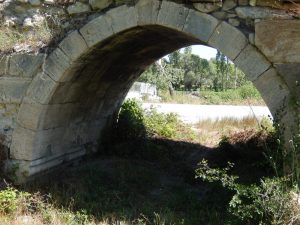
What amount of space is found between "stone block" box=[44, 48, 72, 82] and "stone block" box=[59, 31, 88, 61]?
0.06 metres

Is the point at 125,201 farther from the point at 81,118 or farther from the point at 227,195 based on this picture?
the point at 81,118

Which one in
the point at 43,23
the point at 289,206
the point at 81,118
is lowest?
the point at 289,206

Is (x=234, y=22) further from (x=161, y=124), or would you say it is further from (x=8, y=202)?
(x=161, y=124)

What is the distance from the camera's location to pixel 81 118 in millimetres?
7059

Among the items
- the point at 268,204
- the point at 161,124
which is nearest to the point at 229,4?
the point at 268,204

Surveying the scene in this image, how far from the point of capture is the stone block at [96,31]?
17.7 feet

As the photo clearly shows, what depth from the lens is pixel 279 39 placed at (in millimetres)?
4586

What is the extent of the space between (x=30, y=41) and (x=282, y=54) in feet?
10.9

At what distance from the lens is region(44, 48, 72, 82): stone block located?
5.67m

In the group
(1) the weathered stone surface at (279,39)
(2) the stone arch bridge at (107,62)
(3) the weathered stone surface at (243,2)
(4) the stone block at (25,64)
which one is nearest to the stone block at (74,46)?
(2) the stone arch bridge at (107,62)

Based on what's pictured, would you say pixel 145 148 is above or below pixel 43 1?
below

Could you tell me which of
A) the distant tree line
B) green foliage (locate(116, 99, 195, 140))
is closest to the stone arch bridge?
green foliage (locate(116, 99, 195, 140))

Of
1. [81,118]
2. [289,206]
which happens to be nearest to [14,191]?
[81,118]

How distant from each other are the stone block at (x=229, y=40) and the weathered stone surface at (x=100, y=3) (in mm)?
1439
